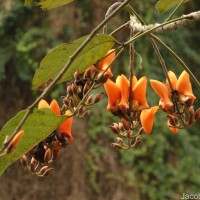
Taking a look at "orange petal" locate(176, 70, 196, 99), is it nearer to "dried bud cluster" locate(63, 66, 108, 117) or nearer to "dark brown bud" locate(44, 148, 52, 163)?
"dried bud cluster" locate(63, 66, 108, 117)

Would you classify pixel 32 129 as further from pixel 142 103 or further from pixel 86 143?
pixel 86 143

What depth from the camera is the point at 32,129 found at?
2.03 feet

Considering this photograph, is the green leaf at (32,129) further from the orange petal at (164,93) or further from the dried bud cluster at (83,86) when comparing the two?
the orange petal at (164,93)

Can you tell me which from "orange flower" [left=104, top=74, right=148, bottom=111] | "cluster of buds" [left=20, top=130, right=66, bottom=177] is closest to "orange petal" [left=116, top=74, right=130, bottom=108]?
"orange flower" [left=104, top=74, right=148, bottom=111]

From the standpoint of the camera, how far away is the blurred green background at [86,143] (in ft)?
11.6

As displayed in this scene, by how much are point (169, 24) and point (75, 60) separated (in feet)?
0.44

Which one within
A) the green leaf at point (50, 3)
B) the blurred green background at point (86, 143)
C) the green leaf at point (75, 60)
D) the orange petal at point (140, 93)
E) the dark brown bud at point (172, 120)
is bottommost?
the dark brown bud at point (172, 120)

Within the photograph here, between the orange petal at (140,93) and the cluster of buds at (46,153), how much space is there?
0.43 ft

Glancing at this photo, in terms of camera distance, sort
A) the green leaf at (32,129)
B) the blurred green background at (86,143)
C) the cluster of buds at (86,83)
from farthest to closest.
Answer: the blurred green background at (86,143) → the cluster of buds at (86,83) → the green leaf at (32,129)

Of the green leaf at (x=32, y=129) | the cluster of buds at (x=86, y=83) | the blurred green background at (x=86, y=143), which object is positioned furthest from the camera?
the blurred green background at (x=86, y=143)

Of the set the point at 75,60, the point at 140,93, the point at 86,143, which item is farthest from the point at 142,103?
the point at 86,143

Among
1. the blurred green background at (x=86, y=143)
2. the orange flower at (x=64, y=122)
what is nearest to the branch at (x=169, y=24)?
the orange flower at (x=64, y=122)

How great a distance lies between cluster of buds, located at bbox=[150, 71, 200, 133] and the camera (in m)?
0.74

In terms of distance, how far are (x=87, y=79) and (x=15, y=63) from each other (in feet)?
10.4
